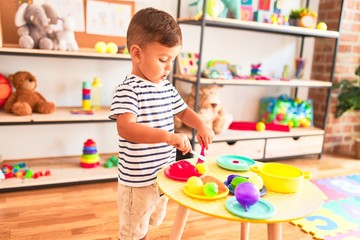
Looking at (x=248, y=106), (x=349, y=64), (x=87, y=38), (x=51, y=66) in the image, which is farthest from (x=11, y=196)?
(x=349, y=64)

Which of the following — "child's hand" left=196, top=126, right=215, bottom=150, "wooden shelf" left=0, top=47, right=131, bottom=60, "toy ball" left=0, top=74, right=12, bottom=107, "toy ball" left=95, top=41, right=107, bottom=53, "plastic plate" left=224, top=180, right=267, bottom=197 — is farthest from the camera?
"toy ball" left=95, top=41, right=107, bottom=53

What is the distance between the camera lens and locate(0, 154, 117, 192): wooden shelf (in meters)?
1.96

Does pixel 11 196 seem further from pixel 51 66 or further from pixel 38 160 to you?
pixel 51 66

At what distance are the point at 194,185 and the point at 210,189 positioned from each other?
44mm

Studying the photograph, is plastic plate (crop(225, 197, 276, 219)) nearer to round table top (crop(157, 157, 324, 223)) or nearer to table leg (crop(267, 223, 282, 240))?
round table top (crop(157, 157, 324, 223))

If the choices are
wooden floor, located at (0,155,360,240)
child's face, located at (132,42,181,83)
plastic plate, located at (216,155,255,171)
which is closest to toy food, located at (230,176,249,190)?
plastic plate, located at (216,155,255,171)

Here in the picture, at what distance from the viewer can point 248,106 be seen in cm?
298

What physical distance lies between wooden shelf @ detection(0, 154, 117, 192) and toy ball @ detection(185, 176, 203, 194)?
135 cm

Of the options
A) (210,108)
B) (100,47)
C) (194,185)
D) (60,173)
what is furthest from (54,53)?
(194,185)

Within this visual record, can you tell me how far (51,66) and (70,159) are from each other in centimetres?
64

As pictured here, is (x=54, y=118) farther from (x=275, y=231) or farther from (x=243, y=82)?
(x=275, y=231)

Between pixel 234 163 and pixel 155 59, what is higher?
pixel 155 59

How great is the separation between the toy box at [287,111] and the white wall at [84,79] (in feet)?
0.51

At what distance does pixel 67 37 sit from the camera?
206 centimetres
